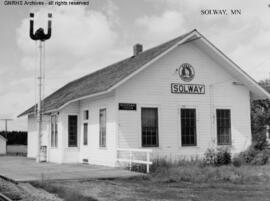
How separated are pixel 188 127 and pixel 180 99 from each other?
1.29 meters

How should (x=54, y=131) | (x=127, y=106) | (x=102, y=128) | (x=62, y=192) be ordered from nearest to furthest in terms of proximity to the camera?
(x=62, y=192) → (x=127, y=106) → (x=102, y=128) → (x=54, y=131)

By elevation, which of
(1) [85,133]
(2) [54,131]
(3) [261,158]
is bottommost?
(3) [261,158]

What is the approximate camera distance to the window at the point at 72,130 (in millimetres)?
22531

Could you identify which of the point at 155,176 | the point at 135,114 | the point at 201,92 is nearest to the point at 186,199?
the point at 155,176

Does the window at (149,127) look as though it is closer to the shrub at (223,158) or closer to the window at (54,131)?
the shrub at (223,158)

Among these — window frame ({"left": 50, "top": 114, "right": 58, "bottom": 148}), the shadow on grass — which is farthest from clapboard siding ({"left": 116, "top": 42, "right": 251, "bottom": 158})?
the shadow on grass

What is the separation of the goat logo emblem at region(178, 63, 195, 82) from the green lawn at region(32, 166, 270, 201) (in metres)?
5.66

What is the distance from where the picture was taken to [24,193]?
11383 mm

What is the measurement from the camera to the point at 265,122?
38.6 metres

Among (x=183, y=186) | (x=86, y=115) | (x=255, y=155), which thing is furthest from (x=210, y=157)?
(x=183, y=186)

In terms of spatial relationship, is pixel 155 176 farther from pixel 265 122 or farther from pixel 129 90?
pixel 265 122

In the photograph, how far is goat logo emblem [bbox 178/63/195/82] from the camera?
20.3m

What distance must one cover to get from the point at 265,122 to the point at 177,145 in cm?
2086

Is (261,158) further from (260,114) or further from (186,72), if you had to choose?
(260,114)
